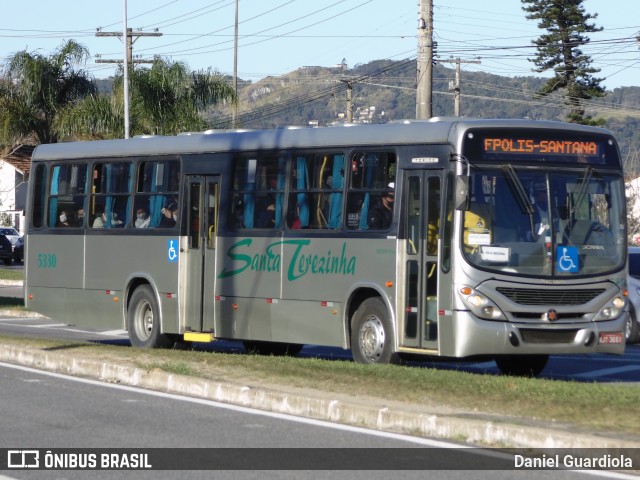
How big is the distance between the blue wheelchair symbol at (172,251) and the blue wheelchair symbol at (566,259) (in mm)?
6793

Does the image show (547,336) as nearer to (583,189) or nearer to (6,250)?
(583,189)

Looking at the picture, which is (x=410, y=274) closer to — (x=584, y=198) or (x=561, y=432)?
(x=584, y=198)

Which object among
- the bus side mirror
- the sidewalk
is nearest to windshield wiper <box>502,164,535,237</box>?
the bus side mirror

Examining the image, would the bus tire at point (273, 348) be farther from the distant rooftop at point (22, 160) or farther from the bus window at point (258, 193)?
the distant rooftop at point (22, 160)

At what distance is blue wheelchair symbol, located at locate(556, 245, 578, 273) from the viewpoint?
613 inches

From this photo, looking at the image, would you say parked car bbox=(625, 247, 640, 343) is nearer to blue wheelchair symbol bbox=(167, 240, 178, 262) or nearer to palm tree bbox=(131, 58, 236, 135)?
blue wheelchair symbol bbox=(167, 240, 178, 262)

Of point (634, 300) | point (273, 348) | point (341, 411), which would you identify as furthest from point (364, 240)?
point (634, 300)

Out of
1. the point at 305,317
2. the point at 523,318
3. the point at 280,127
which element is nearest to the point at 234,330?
the point at 305,317

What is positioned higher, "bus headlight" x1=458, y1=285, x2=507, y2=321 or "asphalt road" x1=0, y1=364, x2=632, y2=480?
"bus headlight" x1=458, y1=285, x2=507, y2=321

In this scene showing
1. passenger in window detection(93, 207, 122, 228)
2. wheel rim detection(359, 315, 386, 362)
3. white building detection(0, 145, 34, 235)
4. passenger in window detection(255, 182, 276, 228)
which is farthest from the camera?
white building detection(0, 145, 34, 235)

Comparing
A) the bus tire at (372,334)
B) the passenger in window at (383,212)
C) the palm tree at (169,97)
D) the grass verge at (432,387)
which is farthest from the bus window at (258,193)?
the palm tree at (169,97)

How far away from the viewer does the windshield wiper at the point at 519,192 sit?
15.5 meters

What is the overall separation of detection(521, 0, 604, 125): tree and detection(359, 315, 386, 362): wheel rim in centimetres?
5679

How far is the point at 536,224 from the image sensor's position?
15.5 metres
